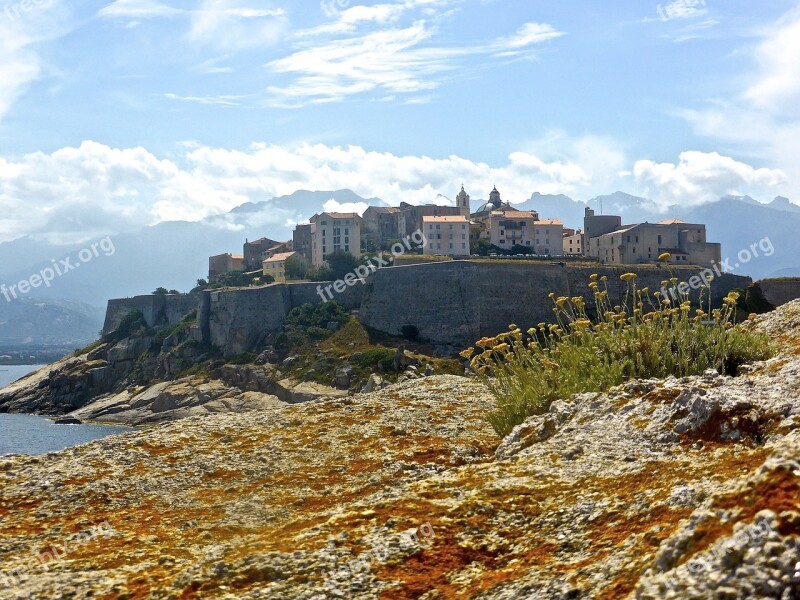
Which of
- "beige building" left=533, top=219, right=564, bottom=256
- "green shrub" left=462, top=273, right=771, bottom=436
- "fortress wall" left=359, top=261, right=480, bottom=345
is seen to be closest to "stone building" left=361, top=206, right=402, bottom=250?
"beige building" left=533, top=219, right=564, bottom=256

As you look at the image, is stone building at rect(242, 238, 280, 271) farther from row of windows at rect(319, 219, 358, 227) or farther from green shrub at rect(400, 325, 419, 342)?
green shrub at rect(400, 325, 419, 342)

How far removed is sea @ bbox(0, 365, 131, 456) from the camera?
2359 inches

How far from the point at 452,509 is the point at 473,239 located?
94.2m

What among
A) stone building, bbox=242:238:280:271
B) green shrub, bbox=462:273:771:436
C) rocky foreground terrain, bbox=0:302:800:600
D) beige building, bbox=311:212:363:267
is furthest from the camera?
stone building, bbox=242:238:280:271

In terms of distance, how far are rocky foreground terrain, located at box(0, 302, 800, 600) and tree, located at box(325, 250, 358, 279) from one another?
80461mm

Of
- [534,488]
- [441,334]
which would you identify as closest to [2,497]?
[534,488]

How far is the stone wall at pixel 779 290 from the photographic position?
7006 centimetres

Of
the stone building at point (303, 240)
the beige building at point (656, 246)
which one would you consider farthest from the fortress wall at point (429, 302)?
the stone building at point (303, 240)

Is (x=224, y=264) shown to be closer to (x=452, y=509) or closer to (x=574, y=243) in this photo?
(x=574, y=243)

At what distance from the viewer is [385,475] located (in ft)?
27.7

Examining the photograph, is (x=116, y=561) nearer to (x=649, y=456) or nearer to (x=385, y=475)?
(x=385, y=475)

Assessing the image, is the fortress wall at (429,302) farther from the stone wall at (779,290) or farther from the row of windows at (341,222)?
the row of windows at (341,222)

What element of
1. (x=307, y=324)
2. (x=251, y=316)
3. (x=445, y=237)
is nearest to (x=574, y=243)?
(x=445, y=237)

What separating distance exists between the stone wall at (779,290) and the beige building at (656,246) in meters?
13.2
